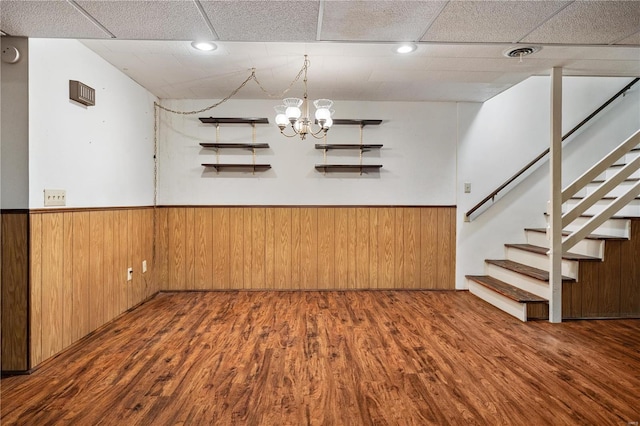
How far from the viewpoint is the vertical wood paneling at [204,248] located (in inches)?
174

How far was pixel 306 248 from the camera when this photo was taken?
4473 mm

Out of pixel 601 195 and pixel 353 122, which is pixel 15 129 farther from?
pixel 601 195

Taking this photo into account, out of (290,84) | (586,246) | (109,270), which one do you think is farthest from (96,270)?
(586,246)

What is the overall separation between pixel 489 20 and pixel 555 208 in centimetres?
207

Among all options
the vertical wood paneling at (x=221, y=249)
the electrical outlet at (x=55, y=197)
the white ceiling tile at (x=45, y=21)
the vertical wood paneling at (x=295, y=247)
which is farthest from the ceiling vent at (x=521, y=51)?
the electrical outlet at (x=55, y=197)

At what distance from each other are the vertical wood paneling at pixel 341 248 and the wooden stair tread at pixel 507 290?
160 centimetres

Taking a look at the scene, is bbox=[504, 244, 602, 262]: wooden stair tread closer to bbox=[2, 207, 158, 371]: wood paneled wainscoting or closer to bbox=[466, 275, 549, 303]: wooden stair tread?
bbox=[466, 275, 549, 303]: wooden stair tread

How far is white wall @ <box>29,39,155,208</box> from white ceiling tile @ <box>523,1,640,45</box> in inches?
135

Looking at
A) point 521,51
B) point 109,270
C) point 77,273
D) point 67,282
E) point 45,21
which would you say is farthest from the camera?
point 109,270

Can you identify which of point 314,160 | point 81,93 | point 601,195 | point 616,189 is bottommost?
point 601,195

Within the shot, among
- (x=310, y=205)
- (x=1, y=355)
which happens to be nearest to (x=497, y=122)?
(x=310, y=205)

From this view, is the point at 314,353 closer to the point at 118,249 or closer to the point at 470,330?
the point at 470,330

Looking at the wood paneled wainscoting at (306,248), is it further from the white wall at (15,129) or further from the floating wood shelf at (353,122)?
the white wall at (15,129)

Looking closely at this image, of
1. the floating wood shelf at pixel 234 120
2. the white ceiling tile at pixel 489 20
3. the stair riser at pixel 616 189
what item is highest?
the white ceiling tile at pixel 489 20
